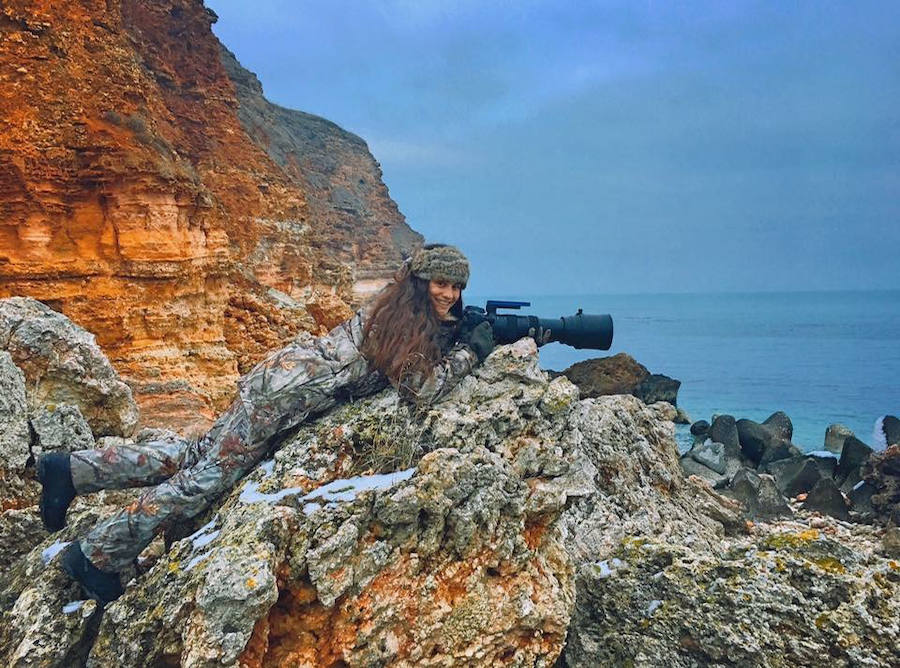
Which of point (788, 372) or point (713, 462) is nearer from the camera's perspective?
point (713, 462)

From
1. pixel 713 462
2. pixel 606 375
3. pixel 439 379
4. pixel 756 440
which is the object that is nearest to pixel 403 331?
pixel 439 379

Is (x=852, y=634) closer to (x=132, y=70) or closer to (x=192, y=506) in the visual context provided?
(x=192, y=506)

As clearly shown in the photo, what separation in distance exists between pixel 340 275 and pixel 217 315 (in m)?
13.4

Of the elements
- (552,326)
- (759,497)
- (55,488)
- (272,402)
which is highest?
(552,326)

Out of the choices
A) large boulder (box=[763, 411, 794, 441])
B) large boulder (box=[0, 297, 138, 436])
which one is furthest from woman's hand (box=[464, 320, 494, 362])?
large boulder (box=[763, 411, 794, 441])

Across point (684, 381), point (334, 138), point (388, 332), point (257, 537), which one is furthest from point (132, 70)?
point (334, 138)

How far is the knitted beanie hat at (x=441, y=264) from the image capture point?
399 cm

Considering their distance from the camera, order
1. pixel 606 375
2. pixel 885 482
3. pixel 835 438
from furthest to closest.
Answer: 1. pixel 606 375
2. pixel 835 438
3. pixel 885 482

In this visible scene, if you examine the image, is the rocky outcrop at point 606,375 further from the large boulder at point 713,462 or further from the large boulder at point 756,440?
the large boulder at point 713,462

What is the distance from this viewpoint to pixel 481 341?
4113 mm

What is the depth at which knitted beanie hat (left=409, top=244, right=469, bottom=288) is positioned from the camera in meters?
3.99

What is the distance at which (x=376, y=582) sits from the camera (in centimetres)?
301

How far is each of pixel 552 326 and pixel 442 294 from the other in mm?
914

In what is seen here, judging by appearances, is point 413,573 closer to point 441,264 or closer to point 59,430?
point 441,264
